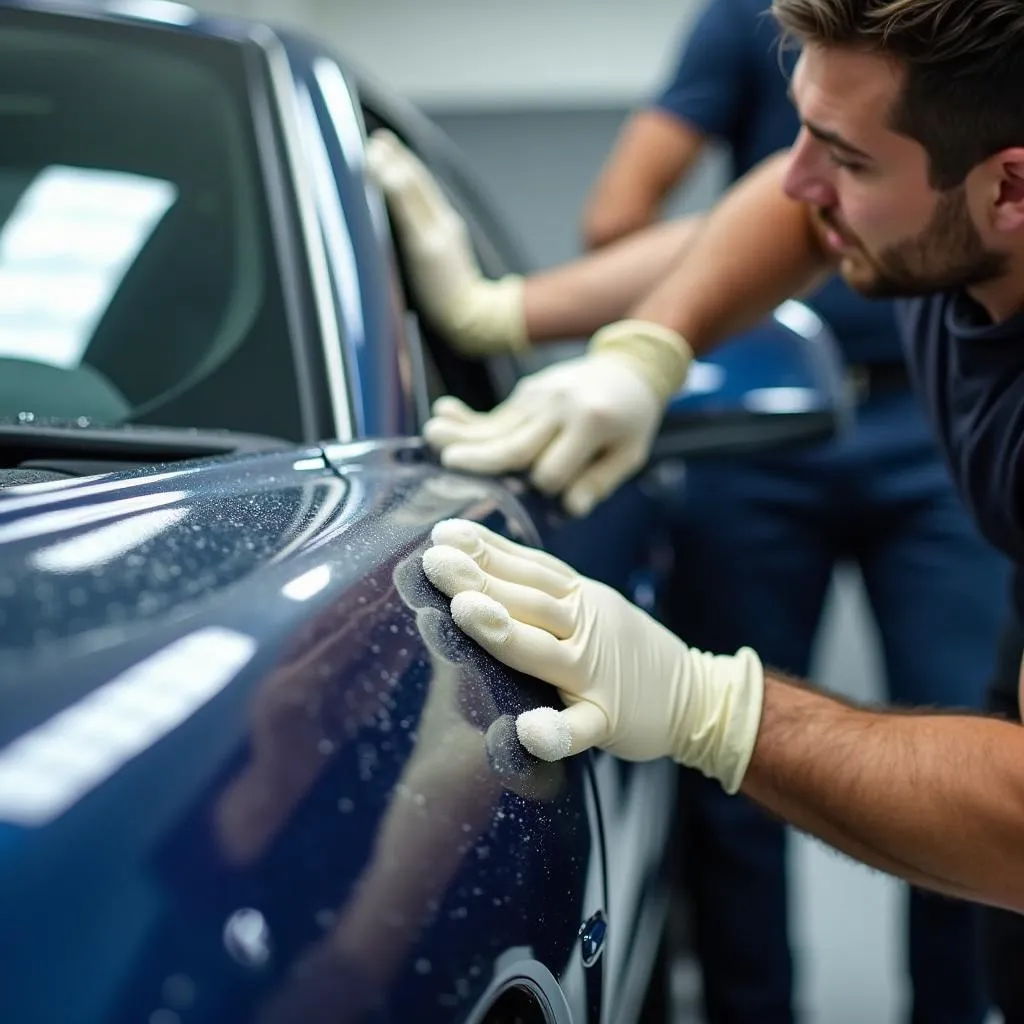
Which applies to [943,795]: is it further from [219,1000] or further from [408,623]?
[219,1000]

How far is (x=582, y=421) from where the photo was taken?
1.28 m

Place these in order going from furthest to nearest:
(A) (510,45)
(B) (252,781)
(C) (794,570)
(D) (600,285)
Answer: (A) (510,45) < (C) (794,570) < (D) (600,285) < (B) (252,781)

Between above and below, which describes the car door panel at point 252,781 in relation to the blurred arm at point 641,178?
above

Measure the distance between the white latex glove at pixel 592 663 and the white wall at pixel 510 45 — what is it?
516cm

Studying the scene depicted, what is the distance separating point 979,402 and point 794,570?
83cm

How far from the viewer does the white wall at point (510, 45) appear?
5812 mm

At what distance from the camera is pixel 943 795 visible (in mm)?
959

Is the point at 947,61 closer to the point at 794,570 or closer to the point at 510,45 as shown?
the point at 794,570

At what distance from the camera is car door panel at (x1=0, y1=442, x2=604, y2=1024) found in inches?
18.8

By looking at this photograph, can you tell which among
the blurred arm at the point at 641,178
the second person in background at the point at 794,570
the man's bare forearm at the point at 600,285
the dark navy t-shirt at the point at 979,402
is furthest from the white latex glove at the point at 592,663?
the blurred arm at the point at 641,178

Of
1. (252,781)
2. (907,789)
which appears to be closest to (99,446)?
(252,781)

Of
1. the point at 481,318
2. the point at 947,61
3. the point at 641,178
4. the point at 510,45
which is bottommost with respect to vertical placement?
the point at 510,45

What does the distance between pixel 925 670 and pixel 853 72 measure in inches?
42.0

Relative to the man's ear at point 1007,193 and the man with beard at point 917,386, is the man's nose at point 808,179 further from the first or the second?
the man's ear at point 1007,193
